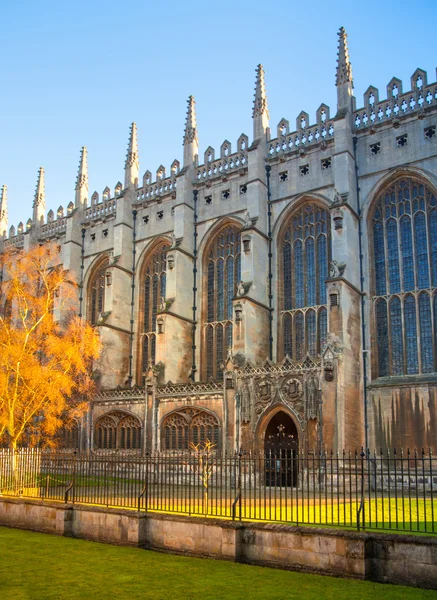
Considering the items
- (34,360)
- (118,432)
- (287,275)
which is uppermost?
(287,275)

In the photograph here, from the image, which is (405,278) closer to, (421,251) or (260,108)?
(421,251)

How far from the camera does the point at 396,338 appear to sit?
28.2 meters

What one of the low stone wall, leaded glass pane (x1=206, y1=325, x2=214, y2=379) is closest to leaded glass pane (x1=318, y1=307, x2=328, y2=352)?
leaded glass pane (x1=206, y1=325, x2=214, y2=379)

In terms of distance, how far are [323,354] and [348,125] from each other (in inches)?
503

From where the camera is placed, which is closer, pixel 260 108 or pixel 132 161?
pixel 260 108

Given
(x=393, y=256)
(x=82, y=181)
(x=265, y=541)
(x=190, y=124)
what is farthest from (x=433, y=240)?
(x=82, y=181)

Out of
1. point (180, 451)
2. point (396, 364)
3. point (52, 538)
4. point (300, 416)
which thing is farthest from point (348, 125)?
point (52, 538)

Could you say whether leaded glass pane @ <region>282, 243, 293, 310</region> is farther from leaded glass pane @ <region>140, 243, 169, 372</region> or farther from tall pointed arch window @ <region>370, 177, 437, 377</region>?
leaded glass pane @ <region>140, 243, 169, 372</region>

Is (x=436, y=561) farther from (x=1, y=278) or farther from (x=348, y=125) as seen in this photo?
(x=1, y=278)

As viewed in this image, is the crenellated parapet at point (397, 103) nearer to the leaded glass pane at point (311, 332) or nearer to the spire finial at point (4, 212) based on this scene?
the leaded glass pane at point (311, 332)

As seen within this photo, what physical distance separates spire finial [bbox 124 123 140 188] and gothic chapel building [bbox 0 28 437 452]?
0.57 feet

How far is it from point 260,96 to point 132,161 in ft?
35.2

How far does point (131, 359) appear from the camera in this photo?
3809 cm

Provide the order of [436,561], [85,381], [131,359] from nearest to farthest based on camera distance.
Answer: [436,561], [85,381], [131,359]
